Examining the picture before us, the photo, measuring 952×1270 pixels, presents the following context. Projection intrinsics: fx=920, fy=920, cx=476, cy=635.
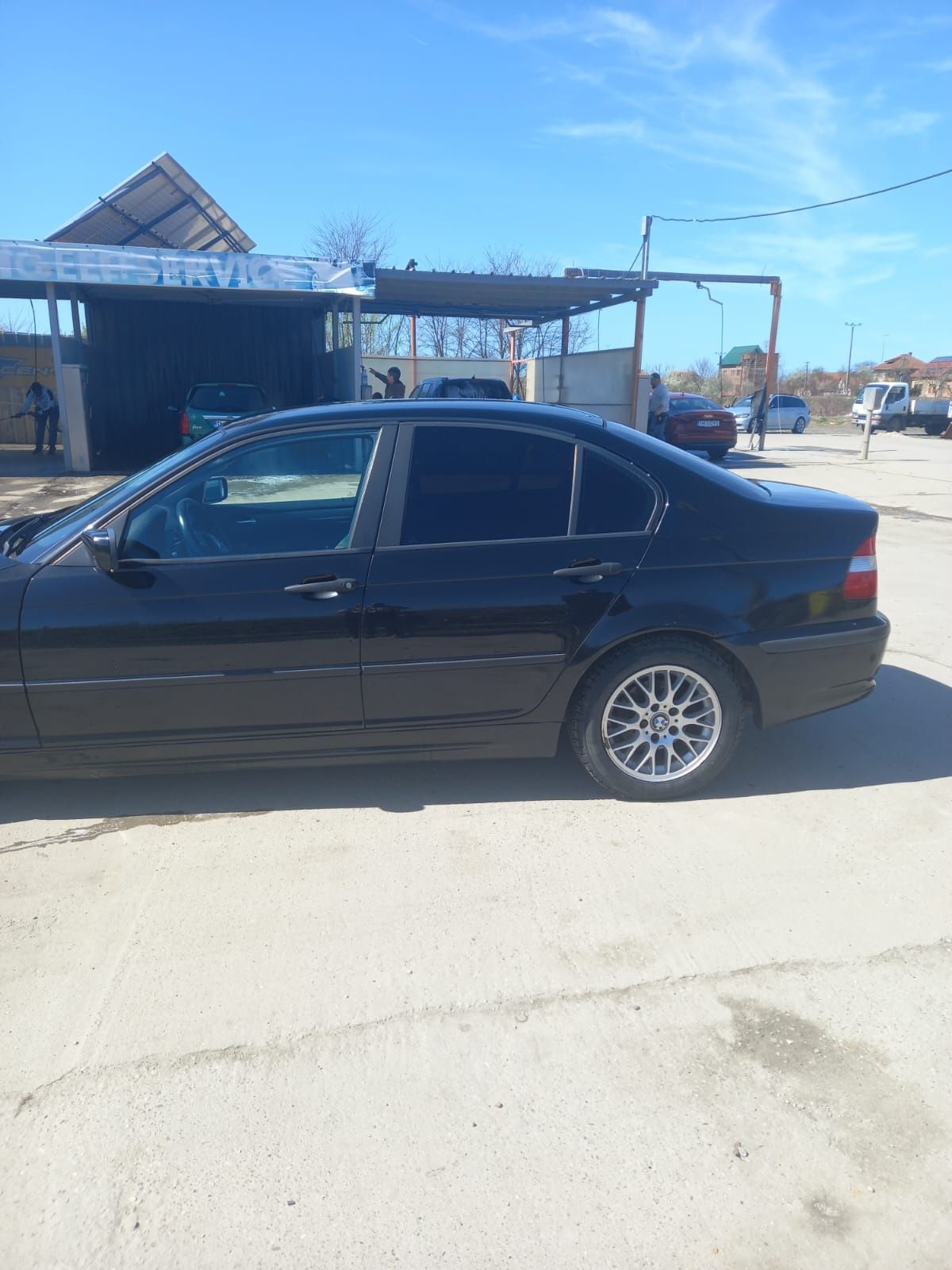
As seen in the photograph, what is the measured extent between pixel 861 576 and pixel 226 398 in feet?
47.4

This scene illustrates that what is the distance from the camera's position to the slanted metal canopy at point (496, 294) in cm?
1797

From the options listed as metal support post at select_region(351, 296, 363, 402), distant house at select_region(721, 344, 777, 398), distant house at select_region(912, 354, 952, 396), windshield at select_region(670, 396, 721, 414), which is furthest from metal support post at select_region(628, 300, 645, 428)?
distant house at select_region(912, 354, 952, 396)

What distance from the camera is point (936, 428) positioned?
39.4 metres

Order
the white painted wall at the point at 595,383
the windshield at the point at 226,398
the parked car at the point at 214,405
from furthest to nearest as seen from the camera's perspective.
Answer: the white painted wall at the point at 595,383, the windshield at the point at 226,398, the parked car at the point at 214,405

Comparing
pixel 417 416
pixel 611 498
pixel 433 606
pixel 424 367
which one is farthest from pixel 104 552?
pixel 424 367

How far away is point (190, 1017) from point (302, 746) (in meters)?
1.26

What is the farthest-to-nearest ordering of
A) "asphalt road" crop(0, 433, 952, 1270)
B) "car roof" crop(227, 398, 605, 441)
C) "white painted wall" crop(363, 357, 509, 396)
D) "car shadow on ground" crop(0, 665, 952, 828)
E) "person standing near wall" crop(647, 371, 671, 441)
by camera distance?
Answer: "white painted wall" crop(363, 357, 509, 396) → "person standing near wall" crop(647, 371, 671, 441) → "car shadow on ground" crop(0, 665, 952, 828) → "car roof" crop(227, 398, 605, 441) → "asphalt road" crop(0, 433, 952, 1270)

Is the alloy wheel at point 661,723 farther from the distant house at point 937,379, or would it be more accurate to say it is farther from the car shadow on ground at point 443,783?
the distant house at point 937,379

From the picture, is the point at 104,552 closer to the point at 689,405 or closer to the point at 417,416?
the point at 417,416

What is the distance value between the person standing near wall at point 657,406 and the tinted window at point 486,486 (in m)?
17.3

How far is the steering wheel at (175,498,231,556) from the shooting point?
3764mm

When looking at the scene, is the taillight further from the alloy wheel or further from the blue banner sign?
Answer: the blue banner sign

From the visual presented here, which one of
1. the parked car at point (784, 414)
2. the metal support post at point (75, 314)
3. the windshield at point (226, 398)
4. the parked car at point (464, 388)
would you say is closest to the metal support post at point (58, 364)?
the metal support post at point (75, 314)

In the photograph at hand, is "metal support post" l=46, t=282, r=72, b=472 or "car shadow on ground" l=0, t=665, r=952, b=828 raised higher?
"metal support post" l=46, t=282, r=72, b=472
